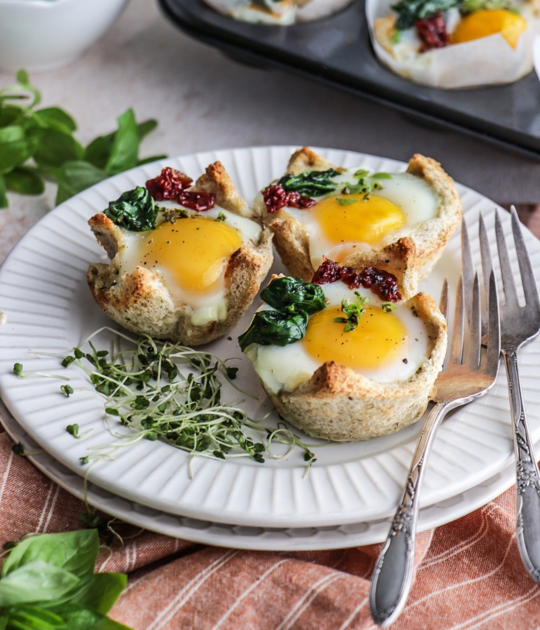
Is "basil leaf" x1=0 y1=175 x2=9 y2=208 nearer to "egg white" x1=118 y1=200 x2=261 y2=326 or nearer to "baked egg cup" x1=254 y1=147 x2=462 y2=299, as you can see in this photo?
"egg white" x1=118 y1=200 x2=261 y2=326

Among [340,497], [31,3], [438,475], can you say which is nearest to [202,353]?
[340,497]

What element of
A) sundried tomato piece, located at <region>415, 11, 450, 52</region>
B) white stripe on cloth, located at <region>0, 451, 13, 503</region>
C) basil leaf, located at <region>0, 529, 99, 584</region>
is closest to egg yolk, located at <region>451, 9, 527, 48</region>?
sundried tomato piece, located at <region>415, 11, 450, 52</region>

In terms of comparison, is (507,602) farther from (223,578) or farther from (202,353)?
(202,353)

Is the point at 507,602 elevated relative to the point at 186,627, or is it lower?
lower

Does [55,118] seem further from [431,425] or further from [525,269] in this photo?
[431,425]

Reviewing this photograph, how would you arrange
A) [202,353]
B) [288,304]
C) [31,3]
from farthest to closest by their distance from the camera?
[31,3], [202,353], [288,304]

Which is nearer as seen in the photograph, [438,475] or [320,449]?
[438,475]
